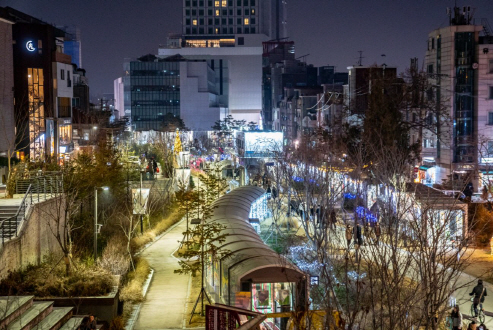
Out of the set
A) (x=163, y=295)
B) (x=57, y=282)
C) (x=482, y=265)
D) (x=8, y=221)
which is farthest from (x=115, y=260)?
(x=482, y=265)

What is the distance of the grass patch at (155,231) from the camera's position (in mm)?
33781

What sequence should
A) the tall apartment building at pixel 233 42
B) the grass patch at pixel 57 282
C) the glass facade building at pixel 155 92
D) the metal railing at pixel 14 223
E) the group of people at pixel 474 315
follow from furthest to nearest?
the tall apartment building at pixel 233 42 < the glass facade building at pixel 155 92 < the metal railing at pixel 14 223 < the grass patch at pixel 57 282 < the group of people at pixel 474 315

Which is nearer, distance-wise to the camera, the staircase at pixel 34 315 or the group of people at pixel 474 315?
the staircase at pixel 34 315

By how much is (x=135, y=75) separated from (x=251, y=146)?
78.6m

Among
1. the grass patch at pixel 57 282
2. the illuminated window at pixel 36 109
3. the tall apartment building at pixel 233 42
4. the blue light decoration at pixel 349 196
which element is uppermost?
the tall apartment building at pixel 233 42

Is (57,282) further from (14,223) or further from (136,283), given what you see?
(136,283)

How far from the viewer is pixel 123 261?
2581 cm

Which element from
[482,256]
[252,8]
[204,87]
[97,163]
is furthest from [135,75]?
[482,256]

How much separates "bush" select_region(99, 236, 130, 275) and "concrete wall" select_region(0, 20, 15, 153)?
80.4 ft

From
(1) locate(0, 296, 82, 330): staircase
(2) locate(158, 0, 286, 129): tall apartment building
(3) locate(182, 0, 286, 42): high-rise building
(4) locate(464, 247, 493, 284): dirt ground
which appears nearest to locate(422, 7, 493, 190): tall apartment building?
(4) locate(464, 247, 493, 284): dirt ground

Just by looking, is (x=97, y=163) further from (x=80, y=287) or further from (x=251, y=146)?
(x=251, y=146)

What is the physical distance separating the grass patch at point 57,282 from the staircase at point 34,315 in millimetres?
1311

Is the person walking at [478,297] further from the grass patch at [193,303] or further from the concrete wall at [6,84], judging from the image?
the concrete wall at [6,84]

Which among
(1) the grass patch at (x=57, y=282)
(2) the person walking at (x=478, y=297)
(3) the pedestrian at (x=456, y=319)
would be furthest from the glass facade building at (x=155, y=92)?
(3) the pedestrian at (x=456, y=319)
